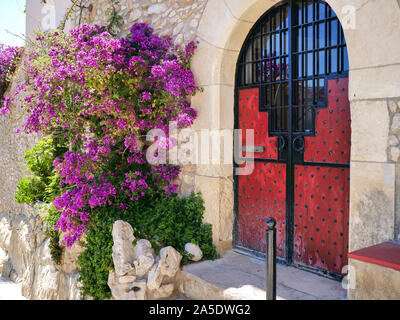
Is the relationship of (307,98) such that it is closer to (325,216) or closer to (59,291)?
(325,216)

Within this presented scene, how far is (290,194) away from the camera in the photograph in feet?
12.5

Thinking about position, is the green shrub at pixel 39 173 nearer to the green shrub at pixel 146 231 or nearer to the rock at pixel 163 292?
the green shrub at pixel 146 231

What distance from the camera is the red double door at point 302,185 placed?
339 cm

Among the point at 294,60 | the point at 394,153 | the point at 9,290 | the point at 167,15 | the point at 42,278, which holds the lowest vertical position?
the point at 9,290

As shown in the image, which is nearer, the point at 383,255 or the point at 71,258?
the point at 383,255

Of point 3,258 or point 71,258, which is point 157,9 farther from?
point 3,258

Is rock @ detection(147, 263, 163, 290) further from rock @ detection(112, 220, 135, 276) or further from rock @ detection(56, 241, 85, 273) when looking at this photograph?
rock @ detection(56, 241, 85, 273)

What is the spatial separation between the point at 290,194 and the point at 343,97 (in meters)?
1.07

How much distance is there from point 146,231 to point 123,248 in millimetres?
400

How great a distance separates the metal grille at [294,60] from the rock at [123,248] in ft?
5.94

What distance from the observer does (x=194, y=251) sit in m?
3.97

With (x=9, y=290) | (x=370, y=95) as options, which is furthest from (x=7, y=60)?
→ (x=370, y=95)

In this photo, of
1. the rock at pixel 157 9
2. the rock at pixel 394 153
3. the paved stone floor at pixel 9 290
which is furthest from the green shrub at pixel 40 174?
the rock at pixel 394 153

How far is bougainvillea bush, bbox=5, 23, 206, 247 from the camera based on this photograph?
14.3 ft
